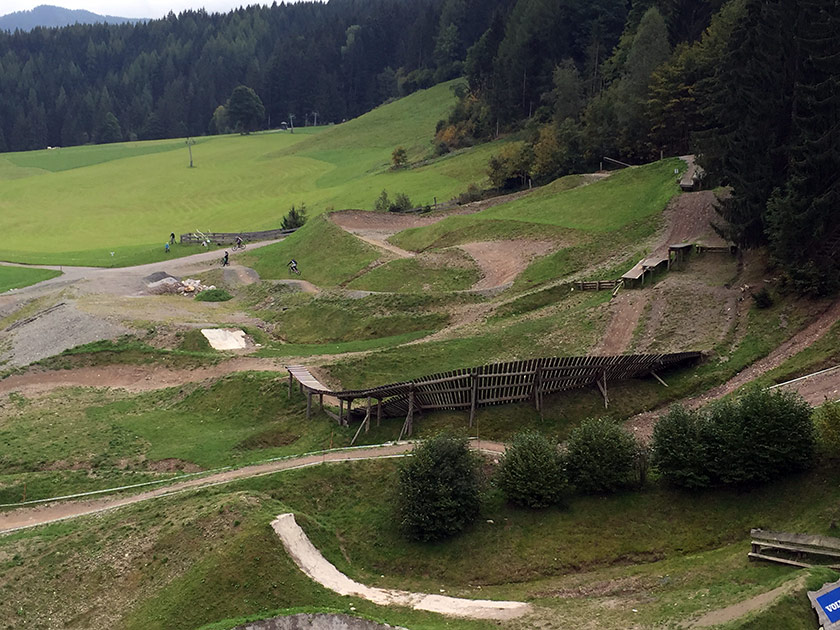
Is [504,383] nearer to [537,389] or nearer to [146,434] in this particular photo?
[537,389]

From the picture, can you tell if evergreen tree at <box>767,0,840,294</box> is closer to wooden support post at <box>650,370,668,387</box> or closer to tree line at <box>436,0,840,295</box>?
tree line at <box>436,0,840,295</box>

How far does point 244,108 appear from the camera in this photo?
193875 millimetres

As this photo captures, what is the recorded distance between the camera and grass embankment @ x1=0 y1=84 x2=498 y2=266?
103 meters

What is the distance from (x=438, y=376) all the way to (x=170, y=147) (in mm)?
171421

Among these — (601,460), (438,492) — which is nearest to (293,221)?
(438,492)

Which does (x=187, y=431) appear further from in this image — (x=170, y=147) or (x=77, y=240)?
(x=170, y=147)

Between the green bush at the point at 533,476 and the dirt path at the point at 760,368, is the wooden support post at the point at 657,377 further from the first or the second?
the green bush at the point at 533,476

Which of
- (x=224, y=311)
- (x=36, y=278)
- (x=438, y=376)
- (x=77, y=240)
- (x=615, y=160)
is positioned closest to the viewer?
(x=438, y=376)

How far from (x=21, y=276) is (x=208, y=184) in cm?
5582

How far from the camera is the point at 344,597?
2494 cm

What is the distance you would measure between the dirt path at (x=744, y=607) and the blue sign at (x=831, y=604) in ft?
2.31

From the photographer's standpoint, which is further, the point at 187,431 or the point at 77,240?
the point at 77,240

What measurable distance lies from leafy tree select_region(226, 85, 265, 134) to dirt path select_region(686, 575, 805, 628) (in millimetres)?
185799

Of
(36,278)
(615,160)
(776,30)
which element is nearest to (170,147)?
(36,278)
